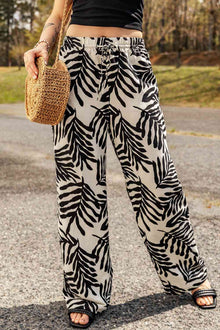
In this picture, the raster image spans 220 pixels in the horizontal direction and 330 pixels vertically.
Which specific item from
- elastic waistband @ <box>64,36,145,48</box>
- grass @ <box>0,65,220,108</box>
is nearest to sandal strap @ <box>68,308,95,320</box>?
elastic waistband @ <box>64,36,145,48</box>

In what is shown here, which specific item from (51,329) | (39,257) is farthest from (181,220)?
(39,257)

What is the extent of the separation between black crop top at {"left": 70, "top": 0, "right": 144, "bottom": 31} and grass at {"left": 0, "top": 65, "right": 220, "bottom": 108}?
14978 millimetres

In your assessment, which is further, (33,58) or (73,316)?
(73,316)

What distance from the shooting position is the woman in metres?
2.16

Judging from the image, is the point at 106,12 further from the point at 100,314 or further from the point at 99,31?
the point at 100,314

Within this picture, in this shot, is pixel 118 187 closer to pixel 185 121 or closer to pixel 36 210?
pixel 36 210

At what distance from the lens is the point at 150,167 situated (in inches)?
88.0

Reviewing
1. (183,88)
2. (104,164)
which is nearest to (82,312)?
(104,164)

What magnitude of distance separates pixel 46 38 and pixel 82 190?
698 mm

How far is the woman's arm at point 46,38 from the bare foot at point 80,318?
108 cm

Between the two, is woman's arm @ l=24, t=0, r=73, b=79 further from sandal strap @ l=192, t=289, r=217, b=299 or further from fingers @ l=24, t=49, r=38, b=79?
sandal strap @ l=192, t=289, r=217, b=299

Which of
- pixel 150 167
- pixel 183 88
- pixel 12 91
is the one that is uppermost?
pixel 150 167

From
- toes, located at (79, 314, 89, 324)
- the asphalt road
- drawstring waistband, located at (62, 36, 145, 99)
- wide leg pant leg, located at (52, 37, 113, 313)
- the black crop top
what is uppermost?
the black crop top

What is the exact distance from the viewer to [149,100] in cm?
221
